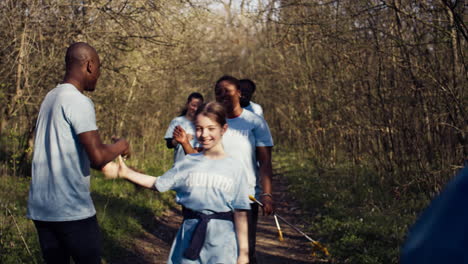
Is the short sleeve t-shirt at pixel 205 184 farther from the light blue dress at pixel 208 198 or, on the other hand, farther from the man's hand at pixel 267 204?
the man's hand at pixel 267 204

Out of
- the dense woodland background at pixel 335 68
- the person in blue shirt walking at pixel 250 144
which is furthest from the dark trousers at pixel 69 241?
the dense woodland background at pixel 335 68

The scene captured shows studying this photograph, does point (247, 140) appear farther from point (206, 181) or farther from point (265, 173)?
point (206, 181)

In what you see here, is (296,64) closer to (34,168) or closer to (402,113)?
(402,113)

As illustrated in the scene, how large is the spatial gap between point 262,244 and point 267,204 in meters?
3.11

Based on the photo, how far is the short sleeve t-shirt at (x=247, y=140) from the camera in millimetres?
4613

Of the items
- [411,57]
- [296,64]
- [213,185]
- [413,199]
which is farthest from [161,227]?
[296,64]

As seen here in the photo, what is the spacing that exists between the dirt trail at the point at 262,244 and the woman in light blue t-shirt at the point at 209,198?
3241mm

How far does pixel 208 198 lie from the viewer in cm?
332

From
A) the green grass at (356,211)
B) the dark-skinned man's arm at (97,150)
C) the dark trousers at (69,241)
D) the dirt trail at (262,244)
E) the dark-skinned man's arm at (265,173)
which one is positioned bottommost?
the dirt trail at (262,244)

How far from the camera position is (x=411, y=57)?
322 inches

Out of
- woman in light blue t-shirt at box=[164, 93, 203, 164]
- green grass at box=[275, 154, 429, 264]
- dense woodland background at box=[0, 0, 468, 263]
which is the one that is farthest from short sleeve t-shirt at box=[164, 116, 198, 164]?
green grass at box=[275, 154, 429, 264]

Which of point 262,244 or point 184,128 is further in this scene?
point 262,244

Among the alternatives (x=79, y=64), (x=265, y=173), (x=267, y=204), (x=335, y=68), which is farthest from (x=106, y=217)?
(x=335, y=68)

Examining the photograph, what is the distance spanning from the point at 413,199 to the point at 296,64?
7168 millimetres
